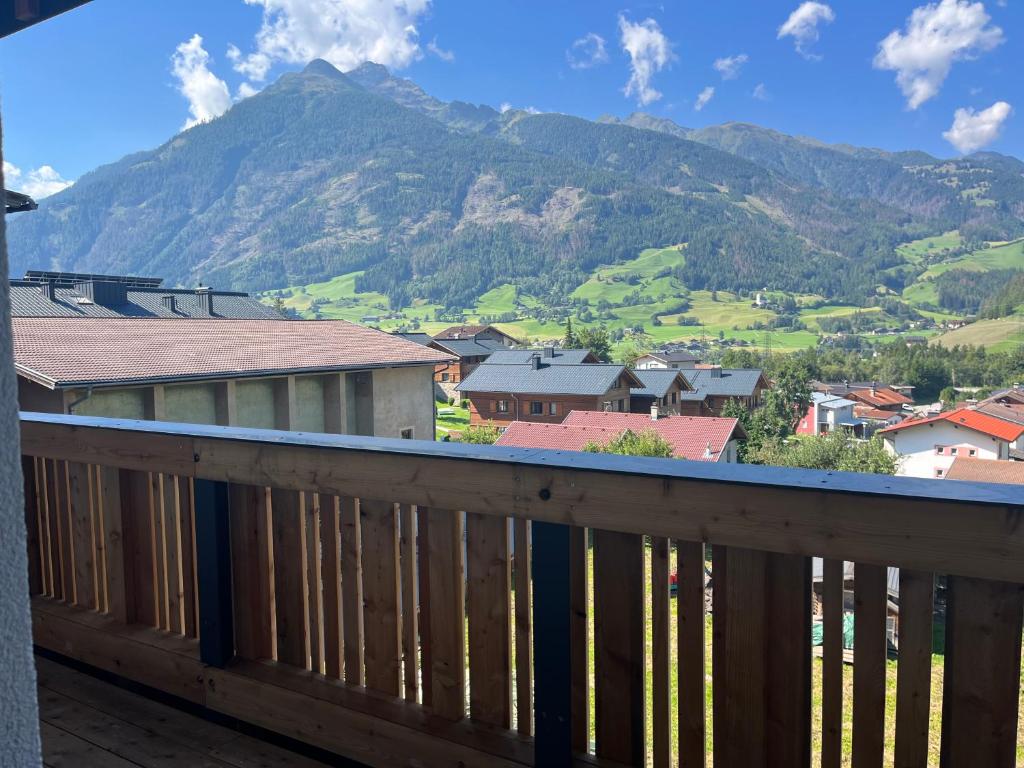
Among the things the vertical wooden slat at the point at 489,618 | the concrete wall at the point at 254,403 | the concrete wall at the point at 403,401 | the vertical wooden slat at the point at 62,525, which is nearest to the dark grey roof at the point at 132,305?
the concrete wall at the point at 254,403

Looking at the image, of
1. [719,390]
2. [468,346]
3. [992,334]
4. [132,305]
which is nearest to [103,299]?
[132,305]

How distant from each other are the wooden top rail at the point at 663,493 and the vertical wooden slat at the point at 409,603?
0.28 ft

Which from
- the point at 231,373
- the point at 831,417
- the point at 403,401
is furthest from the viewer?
the point at 831,417

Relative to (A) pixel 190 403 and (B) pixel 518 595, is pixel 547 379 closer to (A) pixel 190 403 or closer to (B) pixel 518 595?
(A) pixel 190 403

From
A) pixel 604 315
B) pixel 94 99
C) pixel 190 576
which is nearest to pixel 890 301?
pixel 604 315

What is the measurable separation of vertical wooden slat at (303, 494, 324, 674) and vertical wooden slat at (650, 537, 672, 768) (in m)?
0.82

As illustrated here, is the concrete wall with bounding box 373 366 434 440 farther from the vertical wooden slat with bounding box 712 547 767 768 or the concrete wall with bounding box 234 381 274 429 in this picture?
the vertical wooden slat with bounding box 712 547 767 768

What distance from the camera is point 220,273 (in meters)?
142

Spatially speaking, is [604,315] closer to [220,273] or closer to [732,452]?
[220,273]

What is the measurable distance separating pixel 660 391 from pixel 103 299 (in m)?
26.2

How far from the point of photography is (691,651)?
1.37 meters

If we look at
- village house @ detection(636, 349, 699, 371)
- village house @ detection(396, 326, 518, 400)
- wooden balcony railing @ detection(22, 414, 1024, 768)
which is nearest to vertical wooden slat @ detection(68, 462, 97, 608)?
wooden balcony railing @ detection(22, 414, 1024, 768)

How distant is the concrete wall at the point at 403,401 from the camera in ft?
56.4

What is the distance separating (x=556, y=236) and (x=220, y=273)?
217 feet
